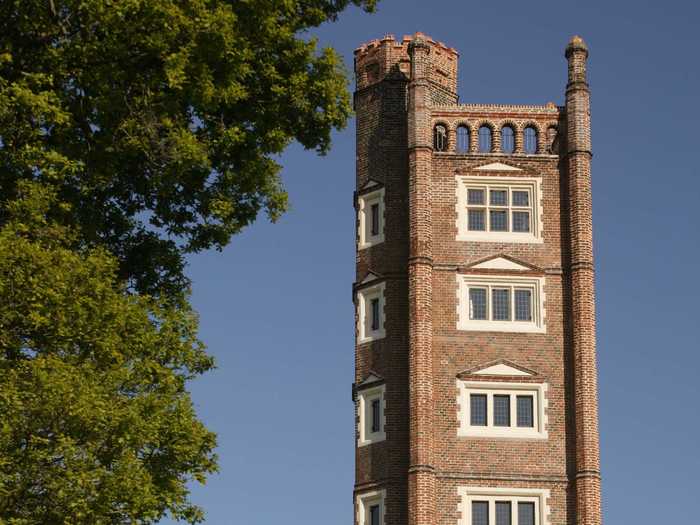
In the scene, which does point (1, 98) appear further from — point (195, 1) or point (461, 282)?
point (461, 282)

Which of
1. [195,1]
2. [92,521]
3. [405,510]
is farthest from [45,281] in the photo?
[405,510]

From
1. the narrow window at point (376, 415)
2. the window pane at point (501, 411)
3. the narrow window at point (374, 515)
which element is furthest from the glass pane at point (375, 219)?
the narrow window at point (374, 515)

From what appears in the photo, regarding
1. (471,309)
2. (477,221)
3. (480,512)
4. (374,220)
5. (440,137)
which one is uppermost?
(440,137)

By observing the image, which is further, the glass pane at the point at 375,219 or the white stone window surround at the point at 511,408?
the glass pane at the point at 375,219

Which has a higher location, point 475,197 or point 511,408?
point 475,197

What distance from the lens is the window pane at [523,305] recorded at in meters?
48.0

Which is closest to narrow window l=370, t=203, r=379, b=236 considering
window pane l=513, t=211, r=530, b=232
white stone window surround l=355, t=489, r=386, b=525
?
window pane l=513, t=211, r=530, b=232

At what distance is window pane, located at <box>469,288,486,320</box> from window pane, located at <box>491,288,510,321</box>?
0.96 feet

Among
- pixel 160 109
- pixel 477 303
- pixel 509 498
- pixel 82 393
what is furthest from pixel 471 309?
pixel 82 393

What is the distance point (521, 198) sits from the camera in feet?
162

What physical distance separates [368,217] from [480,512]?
10.6 metres

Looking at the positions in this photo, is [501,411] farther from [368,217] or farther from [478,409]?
[368,217]

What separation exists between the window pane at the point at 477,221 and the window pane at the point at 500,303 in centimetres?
215

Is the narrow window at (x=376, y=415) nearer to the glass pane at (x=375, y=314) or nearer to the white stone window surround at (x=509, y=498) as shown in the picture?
the glass pane at (x=375, y=314)
